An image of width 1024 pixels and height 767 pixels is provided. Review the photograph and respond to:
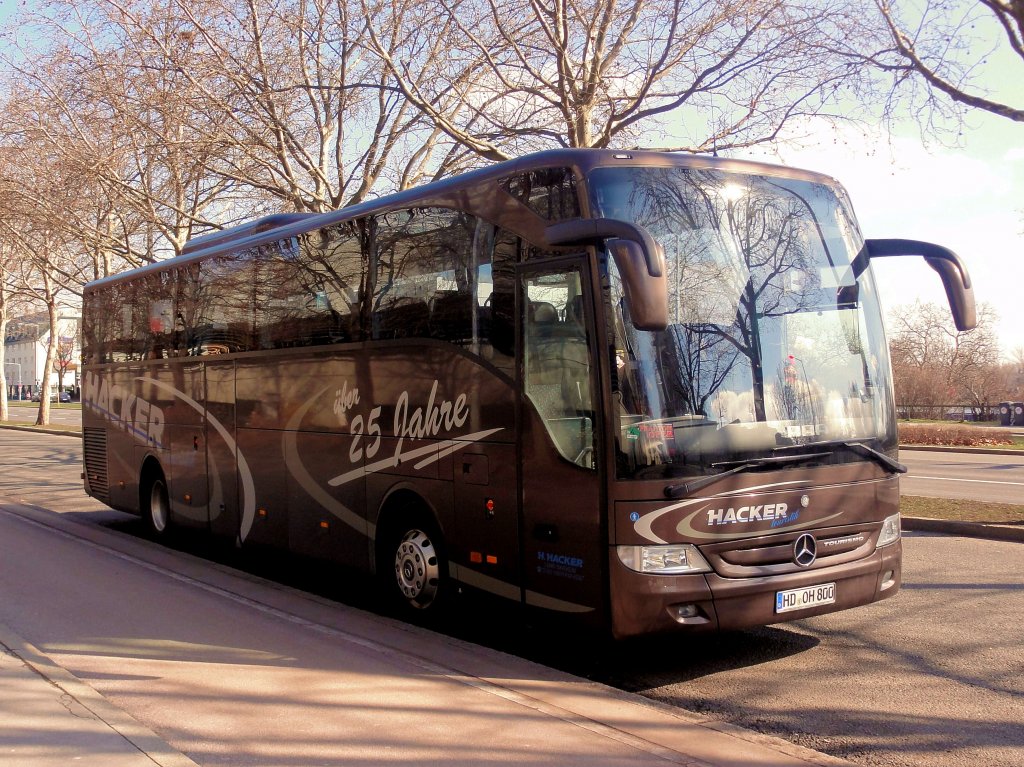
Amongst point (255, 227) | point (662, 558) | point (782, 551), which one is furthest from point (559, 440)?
point (255, 227)

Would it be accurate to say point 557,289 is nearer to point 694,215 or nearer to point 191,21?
point 694,215

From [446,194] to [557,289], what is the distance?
5.55ft

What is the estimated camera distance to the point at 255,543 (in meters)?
10.6

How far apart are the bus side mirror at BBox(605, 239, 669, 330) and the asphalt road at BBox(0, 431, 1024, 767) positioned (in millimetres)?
2347

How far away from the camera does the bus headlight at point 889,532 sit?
688cm

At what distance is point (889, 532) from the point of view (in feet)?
22.8

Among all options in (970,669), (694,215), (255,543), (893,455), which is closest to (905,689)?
(970,669)

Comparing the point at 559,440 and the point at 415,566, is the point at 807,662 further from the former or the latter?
the point at 415,566

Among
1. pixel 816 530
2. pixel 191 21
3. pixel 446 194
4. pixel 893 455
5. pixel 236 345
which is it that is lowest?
pixel 816 530

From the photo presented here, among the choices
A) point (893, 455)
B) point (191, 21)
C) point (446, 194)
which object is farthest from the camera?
point (191, 21)

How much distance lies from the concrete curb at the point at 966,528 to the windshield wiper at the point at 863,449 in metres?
5.34

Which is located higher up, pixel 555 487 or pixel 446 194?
pixel 446 194

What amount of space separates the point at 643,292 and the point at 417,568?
141 inches

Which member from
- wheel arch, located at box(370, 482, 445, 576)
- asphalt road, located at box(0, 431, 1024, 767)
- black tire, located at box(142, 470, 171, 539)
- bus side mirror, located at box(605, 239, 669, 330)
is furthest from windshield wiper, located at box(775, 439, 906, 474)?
black tire, located at box(142, 470, 171, 539)
